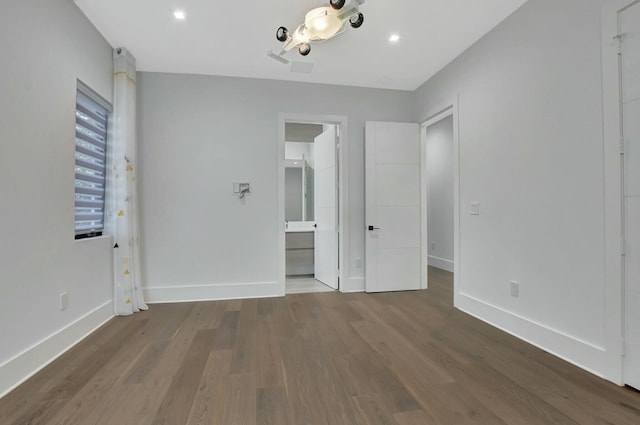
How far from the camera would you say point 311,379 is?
6.31ft

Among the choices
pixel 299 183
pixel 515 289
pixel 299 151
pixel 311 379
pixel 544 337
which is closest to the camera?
pixel 311 379

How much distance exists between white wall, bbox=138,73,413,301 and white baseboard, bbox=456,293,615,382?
2.38 meters

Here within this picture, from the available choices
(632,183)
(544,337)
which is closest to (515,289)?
(544,337)

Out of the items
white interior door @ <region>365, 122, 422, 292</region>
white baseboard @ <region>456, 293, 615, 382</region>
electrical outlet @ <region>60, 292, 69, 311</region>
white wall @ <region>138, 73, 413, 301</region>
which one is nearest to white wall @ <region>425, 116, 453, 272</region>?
white interior door @ <region>365, 122, 422, 292</region>

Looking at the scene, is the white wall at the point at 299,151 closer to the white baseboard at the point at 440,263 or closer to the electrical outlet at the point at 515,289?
the white baseboard at the point at 440,263

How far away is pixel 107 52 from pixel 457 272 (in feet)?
14.4

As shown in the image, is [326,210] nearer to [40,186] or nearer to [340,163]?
[340,163]

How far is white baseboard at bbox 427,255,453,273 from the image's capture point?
17.4 ft

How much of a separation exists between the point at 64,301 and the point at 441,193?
5.45 meters

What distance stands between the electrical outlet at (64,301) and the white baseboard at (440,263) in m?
5.16

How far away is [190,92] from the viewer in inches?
145

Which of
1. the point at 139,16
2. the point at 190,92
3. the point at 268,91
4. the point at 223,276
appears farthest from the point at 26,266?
the point at 268,91

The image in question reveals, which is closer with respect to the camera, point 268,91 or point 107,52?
point 107,52

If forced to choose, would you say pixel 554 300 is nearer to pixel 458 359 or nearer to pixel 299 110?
pixel 458 359
